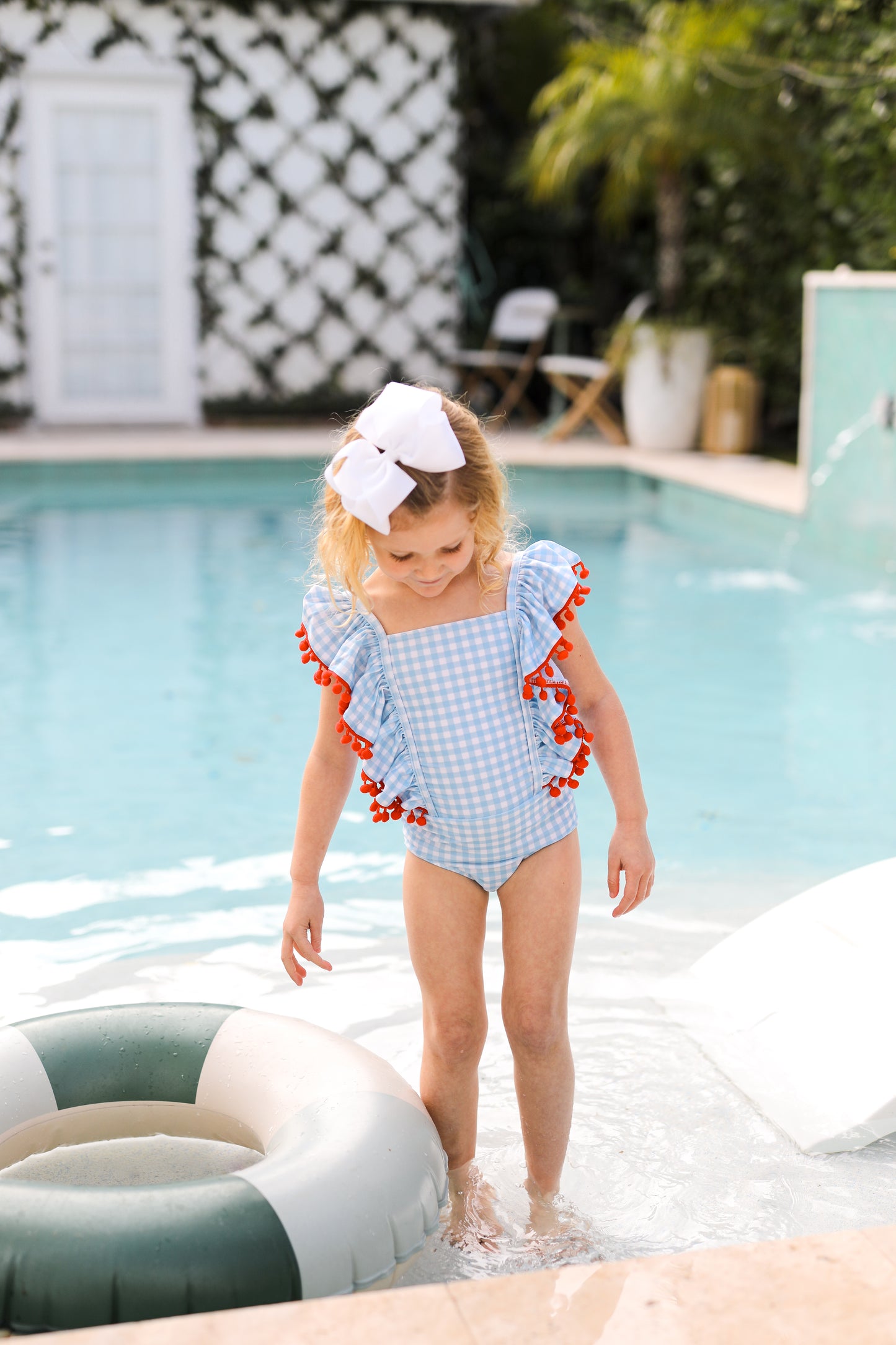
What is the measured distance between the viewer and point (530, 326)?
930 centimetres

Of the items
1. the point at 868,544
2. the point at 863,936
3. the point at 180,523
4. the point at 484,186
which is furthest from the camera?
the point at 484,186

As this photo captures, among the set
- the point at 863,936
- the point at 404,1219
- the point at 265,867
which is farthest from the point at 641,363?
the point at 404,1219

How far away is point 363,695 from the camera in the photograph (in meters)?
1.57

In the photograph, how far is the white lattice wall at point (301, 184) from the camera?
916 centimetres

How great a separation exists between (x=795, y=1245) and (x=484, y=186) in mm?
9777

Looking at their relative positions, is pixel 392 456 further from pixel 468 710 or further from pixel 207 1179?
pixel 207 1179

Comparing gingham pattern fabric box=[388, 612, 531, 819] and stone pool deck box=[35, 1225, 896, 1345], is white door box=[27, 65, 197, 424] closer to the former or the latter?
gingham pattern fabric box=[388, 612, 531, 819]

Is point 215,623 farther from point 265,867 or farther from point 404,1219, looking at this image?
point 404,1219

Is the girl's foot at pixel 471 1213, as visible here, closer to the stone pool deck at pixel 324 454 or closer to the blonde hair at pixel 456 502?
the blonde hair at pixel 456 502

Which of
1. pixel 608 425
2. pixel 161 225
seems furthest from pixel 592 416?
pixel 161 225

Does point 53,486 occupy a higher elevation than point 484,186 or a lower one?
lower

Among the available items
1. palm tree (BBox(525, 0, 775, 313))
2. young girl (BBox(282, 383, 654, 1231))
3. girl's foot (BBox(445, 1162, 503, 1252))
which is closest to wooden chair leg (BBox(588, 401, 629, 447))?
palm tree (BBox(525, 0, 775, 313))

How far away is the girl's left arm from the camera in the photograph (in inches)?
63.4

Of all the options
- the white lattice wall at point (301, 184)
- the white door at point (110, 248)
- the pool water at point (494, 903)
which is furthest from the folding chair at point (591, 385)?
the white door at point (110, 248)
